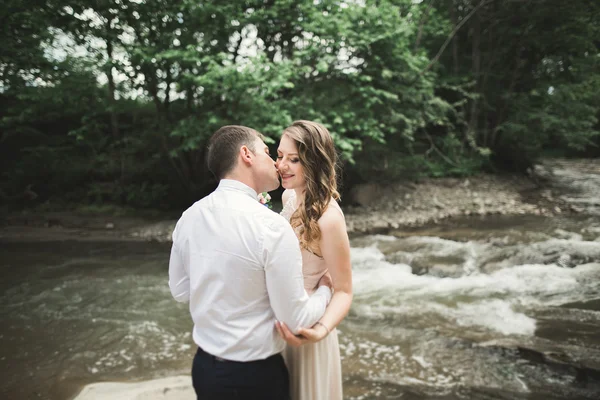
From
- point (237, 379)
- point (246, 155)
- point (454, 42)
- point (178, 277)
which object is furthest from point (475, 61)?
point (237, 379)

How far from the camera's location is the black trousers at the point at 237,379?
1.60 meters

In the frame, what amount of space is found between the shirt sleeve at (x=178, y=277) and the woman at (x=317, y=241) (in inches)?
19.9

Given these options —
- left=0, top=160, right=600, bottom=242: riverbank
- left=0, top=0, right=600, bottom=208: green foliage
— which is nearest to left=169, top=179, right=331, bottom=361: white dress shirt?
left=0, top=0, right=600, bottom=208: green foliage

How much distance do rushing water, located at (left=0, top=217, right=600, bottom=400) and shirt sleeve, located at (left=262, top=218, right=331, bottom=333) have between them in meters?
2.70

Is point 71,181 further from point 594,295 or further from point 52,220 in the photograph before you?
point 594,295

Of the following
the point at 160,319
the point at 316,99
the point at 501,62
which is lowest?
the point at 160,319

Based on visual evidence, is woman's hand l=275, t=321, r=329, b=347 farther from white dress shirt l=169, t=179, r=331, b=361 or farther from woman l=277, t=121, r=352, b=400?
woman l=277, t=121, r=352, b=400

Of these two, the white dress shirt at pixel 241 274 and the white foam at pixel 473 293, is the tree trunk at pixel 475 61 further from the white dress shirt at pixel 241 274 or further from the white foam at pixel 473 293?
the white dress shirt at pixel 241 274

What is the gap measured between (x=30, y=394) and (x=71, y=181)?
11379 mm

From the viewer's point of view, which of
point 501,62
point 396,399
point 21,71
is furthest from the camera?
point 501,62

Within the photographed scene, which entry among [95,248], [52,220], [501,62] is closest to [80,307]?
[95,248]

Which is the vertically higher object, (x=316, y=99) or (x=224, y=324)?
(x=316, y=99)

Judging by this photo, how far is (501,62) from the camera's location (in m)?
17.7

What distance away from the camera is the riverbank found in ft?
37.0
